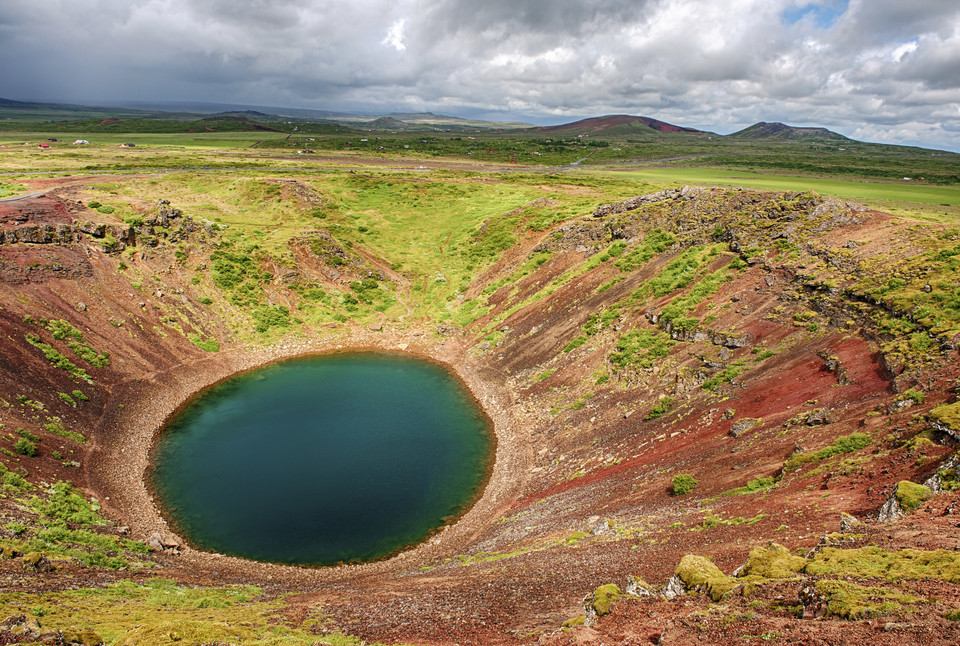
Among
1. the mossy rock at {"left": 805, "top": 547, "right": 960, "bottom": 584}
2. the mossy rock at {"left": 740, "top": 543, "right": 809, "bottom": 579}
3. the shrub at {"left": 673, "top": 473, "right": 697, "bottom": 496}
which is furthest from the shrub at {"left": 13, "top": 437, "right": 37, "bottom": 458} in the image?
the mossy rock at {"left": 805, "top": 547, "right": 960, "bottom": 584}

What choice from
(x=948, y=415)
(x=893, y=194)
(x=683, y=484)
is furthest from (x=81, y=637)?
(x=893, y=194)

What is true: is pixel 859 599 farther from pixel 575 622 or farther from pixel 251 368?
pixel 251 368

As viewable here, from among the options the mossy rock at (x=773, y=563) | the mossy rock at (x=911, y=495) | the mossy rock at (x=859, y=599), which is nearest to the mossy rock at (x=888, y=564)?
the mossy rock at (x=773, y=563)

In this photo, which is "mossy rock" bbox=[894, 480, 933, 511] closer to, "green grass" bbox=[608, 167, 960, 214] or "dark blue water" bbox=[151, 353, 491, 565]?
"dark blue water" bbox=[151, 353, 491, 565]

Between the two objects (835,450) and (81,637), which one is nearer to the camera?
(81,637)

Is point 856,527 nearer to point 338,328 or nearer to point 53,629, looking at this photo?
point 53,629

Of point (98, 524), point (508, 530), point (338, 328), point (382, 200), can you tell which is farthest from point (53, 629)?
point (382, 200)
